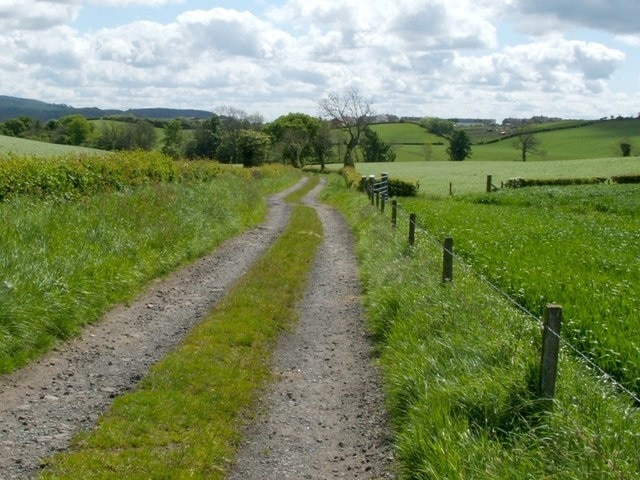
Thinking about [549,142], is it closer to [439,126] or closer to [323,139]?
[439,126]

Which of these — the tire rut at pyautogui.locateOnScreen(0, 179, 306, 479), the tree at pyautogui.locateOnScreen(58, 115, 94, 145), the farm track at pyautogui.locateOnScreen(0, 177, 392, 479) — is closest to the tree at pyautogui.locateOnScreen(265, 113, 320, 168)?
the tree at pyautogui.locateOnScreen(58, 115, 94, 145)

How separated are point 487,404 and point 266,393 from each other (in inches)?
110

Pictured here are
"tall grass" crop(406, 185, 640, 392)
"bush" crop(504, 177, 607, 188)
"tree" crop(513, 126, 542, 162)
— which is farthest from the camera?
"tree" crop(513, 126, 542, 162)

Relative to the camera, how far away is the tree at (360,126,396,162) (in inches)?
4988

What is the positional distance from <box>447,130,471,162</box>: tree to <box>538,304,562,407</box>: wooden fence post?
4762 inches

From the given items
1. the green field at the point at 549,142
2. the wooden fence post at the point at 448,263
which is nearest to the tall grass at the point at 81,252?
the wooden fence post at the point at 448,263

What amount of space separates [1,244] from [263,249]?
30.0 feet

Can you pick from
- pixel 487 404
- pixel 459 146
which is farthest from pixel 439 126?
pixel 487 404

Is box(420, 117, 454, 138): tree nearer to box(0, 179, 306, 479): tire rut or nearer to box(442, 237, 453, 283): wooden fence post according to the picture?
box(0, 179, 306, 479): tire rut

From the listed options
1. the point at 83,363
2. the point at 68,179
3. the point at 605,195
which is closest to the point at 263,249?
the point at 68,179

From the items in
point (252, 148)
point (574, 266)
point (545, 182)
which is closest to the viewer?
point (574, 266)

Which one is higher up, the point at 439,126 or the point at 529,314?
the point at 439,126

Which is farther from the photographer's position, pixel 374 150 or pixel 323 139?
pixel 374 150

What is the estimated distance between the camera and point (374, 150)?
128 metres
